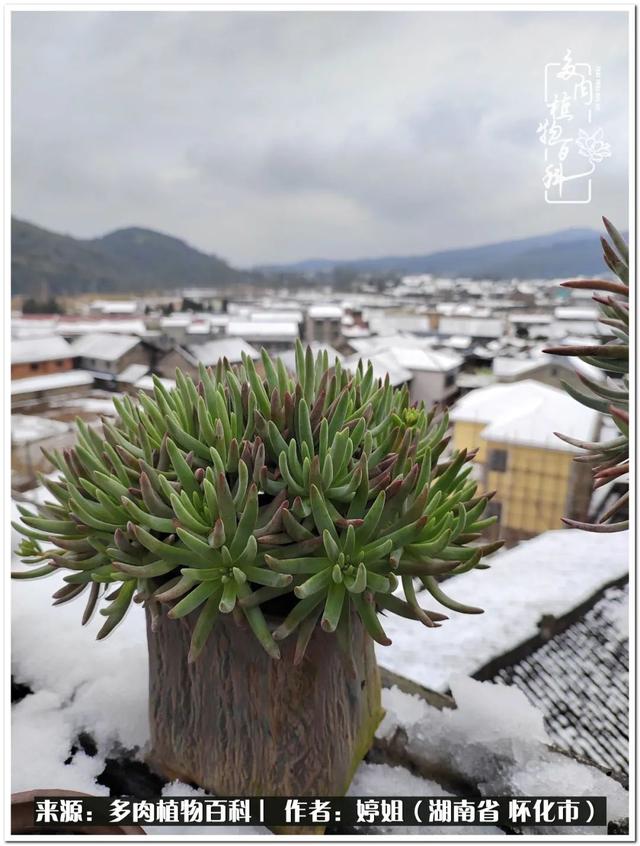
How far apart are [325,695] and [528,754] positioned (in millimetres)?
288

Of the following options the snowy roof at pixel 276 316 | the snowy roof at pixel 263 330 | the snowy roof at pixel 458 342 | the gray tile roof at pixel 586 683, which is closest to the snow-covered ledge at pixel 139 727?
the gray tile roof at pixel 586 683

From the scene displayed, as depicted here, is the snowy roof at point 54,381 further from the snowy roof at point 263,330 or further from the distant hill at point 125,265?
the snowy roof at point 263,330

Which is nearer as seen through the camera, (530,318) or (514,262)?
(514,262)

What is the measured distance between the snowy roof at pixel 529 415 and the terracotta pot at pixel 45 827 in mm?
1731

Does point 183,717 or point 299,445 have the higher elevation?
point 299,445

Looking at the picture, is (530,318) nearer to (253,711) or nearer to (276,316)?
(276,316)

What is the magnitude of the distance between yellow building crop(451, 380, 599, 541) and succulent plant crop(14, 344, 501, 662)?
157cm

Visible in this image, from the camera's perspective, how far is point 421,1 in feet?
1.96

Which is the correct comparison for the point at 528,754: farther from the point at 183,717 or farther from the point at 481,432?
the point at 481,432

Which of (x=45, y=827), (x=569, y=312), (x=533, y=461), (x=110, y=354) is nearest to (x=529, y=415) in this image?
A: (x=533, y=461)

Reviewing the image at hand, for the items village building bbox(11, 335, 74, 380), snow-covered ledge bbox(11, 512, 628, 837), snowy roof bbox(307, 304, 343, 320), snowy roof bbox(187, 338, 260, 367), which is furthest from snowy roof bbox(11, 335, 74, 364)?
snow-covered ledge bbox(11, 512, 628, 837)

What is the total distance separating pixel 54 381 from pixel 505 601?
1406 millimetres

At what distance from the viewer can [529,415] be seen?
2100 mm
